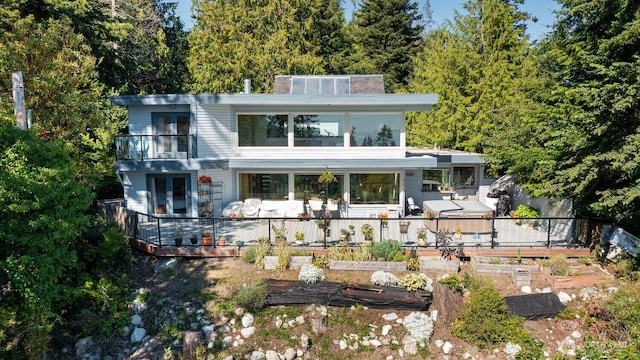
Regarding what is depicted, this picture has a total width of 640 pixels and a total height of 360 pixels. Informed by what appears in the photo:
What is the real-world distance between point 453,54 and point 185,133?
19876mm

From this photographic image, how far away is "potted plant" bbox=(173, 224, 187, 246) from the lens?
1270 centimetres

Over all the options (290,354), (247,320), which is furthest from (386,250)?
(247,320)

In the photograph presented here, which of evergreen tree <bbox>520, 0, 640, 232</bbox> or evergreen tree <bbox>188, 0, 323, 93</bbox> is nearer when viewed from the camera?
evergreen tree <bbox>520, 0, 640, 232</bbox>

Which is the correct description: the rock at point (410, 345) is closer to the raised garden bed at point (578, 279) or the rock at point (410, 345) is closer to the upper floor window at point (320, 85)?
the raised garden bed at point (578, 279)

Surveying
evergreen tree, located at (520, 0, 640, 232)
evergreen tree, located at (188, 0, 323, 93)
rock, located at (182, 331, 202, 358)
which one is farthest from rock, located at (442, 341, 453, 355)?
evergreen tree, located at (188, 0, 323, 93)

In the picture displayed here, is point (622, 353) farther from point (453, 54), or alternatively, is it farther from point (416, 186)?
point (453, 54)

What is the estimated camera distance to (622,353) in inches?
318

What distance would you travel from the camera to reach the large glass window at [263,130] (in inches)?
680

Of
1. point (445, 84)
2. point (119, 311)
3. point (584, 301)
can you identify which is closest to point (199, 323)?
point (119, 311)

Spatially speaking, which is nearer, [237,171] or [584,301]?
[584,301]

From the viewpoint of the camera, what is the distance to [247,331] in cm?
920

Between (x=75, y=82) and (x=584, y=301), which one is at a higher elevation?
(x=75, y=82)

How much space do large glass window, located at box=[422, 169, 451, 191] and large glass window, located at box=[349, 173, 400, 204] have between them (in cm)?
408

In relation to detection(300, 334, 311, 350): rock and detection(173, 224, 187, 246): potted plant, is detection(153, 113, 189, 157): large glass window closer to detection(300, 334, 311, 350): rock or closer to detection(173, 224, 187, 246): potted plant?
detection(173, 224, 187, 246): potted plant
